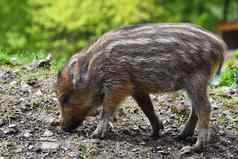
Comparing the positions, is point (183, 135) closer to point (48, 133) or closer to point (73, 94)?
point (73, 94)

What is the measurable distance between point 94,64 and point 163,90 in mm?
600

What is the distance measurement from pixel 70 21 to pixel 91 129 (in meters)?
11.8

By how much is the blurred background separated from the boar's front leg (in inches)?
404

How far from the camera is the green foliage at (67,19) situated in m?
17.7

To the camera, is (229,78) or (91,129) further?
(229,78)

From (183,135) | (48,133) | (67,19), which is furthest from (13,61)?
(67,19)

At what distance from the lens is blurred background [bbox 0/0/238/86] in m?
17.5

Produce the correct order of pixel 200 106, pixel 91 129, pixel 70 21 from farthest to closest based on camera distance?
pixel 70 21 < pixel 91 129 < pixel 200 106

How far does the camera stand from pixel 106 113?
5895 mm

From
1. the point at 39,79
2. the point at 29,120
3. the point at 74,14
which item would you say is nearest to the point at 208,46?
the point at 29,120

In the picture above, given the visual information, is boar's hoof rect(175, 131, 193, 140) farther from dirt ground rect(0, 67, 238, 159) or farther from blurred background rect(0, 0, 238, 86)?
blurred background rect(0, 0, 238, 86)

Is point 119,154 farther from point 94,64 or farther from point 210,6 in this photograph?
point 210,6

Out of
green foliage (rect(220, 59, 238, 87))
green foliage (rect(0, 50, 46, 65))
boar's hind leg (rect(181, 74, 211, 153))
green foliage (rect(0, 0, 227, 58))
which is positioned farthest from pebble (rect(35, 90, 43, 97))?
green foliage (rect(0, 0, 227, 58))

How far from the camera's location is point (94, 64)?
5.92 m
